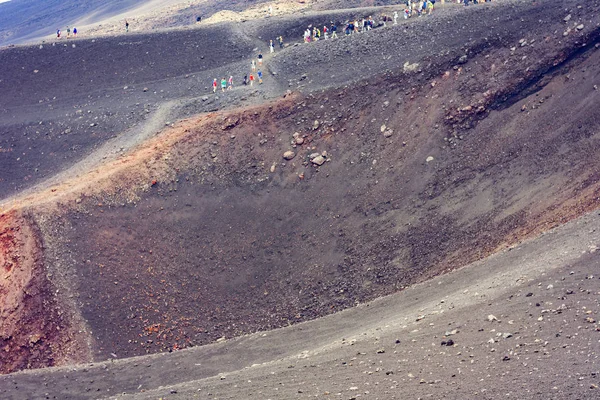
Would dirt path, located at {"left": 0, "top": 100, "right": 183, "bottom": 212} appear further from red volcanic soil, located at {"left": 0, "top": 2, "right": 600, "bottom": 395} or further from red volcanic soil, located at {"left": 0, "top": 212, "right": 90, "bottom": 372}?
red volcanic soil, located at {"left": 0, "top": 212, "right": 90, "bottom": 372}

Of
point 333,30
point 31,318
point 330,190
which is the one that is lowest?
point 31,318

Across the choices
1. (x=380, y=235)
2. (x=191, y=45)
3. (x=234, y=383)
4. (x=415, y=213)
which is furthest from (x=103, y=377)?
(x=191, y=45)

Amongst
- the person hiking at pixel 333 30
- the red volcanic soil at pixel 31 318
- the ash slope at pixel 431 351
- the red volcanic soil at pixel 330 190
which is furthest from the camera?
the person hiking at pixel 333 30

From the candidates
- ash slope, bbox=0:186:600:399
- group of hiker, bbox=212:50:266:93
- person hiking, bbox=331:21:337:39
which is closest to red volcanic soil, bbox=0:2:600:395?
ash slope, bbox=0:186:600:399

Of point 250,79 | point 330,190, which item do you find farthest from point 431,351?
point 250,79

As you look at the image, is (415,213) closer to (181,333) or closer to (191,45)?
(181,333)

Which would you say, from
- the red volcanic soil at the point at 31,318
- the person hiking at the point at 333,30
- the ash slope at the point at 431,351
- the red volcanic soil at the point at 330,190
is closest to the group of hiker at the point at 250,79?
the red volcanic soil at the point at 330,190

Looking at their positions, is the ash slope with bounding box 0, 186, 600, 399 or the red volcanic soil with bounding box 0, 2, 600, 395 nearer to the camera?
the ash slope with bounding box 0, 186, 600, 399

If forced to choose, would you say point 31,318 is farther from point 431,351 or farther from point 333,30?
point 333,30

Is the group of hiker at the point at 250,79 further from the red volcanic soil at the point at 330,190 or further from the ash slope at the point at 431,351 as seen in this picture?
the ash slope at the point at 431,351

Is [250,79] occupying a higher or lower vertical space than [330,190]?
higher
